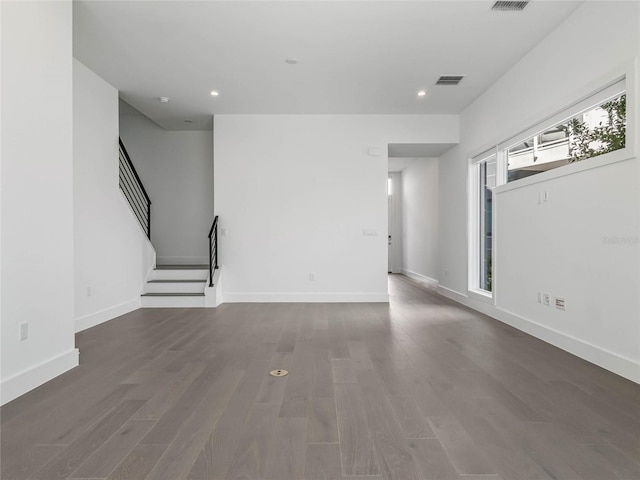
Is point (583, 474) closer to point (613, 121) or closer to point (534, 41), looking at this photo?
point (613, 121)

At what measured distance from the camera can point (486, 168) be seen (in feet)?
17.5

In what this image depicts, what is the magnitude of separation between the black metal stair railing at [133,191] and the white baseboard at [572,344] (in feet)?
17.1

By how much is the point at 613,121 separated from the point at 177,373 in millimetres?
3990

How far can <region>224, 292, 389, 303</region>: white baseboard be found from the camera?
600 centimetres

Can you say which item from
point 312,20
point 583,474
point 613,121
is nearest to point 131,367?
point 583,474

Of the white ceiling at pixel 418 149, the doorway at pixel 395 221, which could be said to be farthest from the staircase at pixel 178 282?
the doorway at pixel 395 221

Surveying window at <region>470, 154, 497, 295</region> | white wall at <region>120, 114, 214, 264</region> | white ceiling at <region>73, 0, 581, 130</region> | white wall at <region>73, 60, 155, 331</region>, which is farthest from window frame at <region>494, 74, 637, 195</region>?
white wall at <region>120, 114, 214, 264</region>

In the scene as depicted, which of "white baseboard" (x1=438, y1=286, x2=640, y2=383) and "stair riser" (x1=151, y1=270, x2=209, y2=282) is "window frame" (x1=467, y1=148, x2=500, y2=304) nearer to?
"white baseboard" (x1=438, y1=286, x2=640, y2=383)

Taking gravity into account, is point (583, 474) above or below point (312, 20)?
below

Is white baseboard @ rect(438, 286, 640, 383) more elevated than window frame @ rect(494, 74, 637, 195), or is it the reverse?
window frame @ rect(494, 74, 637, 195)

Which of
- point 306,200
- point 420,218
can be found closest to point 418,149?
point 306,200

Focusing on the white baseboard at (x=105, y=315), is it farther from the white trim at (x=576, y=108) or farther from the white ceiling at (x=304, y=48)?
the white trim at (x=576, y=108)

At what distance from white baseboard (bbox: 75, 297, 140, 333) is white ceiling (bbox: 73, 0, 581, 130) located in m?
2.93

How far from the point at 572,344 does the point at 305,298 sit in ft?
12.2
